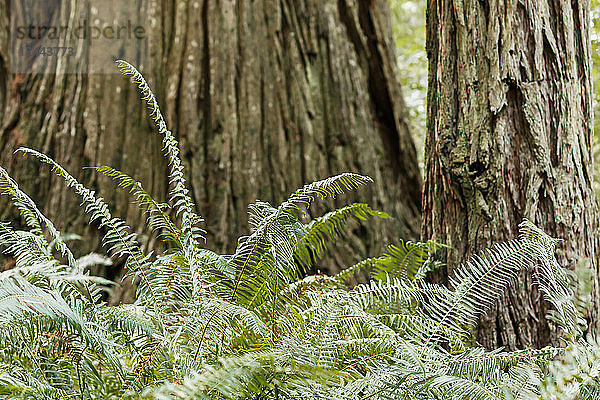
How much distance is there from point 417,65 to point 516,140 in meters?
3.46

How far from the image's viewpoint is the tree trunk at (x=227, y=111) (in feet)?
6.98

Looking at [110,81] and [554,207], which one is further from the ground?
[110,81]

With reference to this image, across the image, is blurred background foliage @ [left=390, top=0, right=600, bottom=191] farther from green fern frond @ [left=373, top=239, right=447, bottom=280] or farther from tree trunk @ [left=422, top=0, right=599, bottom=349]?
green fern frond @ [left=373, top=239, right=447, bottom=280]

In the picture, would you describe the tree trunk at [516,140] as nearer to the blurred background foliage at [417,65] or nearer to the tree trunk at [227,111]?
the tree trunk at [227,111]

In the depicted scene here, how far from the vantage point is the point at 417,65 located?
458 centimetres

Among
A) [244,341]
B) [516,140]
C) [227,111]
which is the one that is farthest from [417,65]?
[244,341]

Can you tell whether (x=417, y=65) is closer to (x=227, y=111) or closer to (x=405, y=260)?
(x=227, y=111)

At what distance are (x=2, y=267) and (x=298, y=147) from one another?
1.15 meters

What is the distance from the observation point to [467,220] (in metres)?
1.33

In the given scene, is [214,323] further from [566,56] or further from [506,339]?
[566,56]

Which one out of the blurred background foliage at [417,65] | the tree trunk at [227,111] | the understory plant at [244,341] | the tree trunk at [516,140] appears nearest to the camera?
the understory plant at [244,341]

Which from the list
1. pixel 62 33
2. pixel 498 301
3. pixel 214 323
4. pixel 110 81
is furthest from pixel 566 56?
pixel 62 33

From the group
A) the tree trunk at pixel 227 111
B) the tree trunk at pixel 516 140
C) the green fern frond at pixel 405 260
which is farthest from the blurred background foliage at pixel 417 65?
the green fern frond at pixel 405 260

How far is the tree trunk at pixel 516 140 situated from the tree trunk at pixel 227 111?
2.73 feet
